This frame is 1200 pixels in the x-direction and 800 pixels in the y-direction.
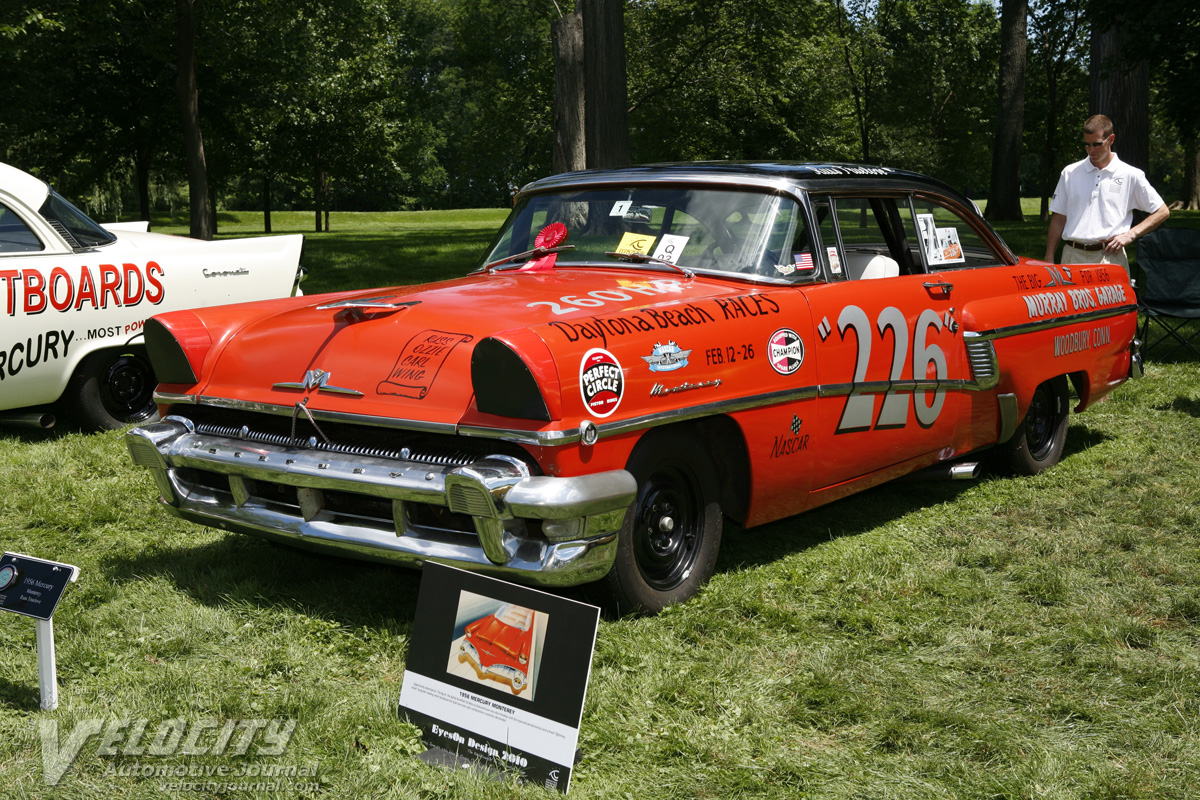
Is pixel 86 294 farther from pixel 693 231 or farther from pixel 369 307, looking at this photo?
pixel 693 231

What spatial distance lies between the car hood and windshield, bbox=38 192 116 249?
3.00 metres

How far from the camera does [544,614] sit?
9.45 feet

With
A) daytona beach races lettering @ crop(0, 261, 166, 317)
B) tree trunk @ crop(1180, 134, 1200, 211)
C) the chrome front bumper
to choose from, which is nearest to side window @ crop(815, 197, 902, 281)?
the chrome front bumper

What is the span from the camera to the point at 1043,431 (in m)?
6.11

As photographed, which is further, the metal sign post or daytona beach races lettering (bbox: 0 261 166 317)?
daytona beach races lettering (bbox: 0 261 166 317)

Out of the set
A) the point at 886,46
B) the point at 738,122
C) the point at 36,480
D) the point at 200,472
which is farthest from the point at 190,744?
the point at 886,46

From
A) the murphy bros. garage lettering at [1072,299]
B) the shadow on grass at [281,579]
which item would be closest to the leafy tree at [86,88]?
the shadow on grass at [281,579]

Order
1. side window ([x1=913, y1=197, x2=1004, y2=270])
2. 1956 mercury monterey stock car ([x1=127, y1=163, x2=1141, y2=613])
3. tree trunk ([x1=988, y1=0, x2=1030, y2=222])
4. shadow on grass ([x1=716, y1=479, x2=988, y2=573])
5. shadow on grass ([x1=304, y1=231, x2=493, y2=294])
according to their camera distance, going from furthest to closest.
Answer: tree trunk ([x1=988, y1=0, x2=1030, y2=222]), shadow on grass ([x1=304, y1=231, x2=493, y2=294]), side window ([x1=913, y1=197, x2=1004, y2=270]), shadow on grass ([x1=716, y1=479, x2=988, y2=573]), 1956 mercury monterey stock car ([x1=127, y1=163, x2=1141, y2=613])

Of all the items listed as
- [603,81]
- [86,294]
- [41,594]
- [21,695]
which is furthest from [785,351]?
[603,81]

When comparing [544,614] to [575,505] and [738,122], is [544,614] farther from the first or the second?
[738,122]

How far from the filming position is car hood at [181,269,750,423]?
351 cm

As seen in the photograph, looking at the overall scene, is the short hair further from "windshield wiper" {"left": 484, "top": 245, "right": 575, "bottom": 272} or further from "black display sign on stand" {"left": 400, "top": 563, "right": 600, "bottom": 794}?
"black display sign on stand" {"left": 400, "top": 563, "right": 600, "bottom": 794}

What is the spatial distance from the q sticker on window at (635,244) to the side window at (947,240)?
4.92ft

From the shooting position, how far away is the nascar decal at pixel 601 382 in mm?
3389
